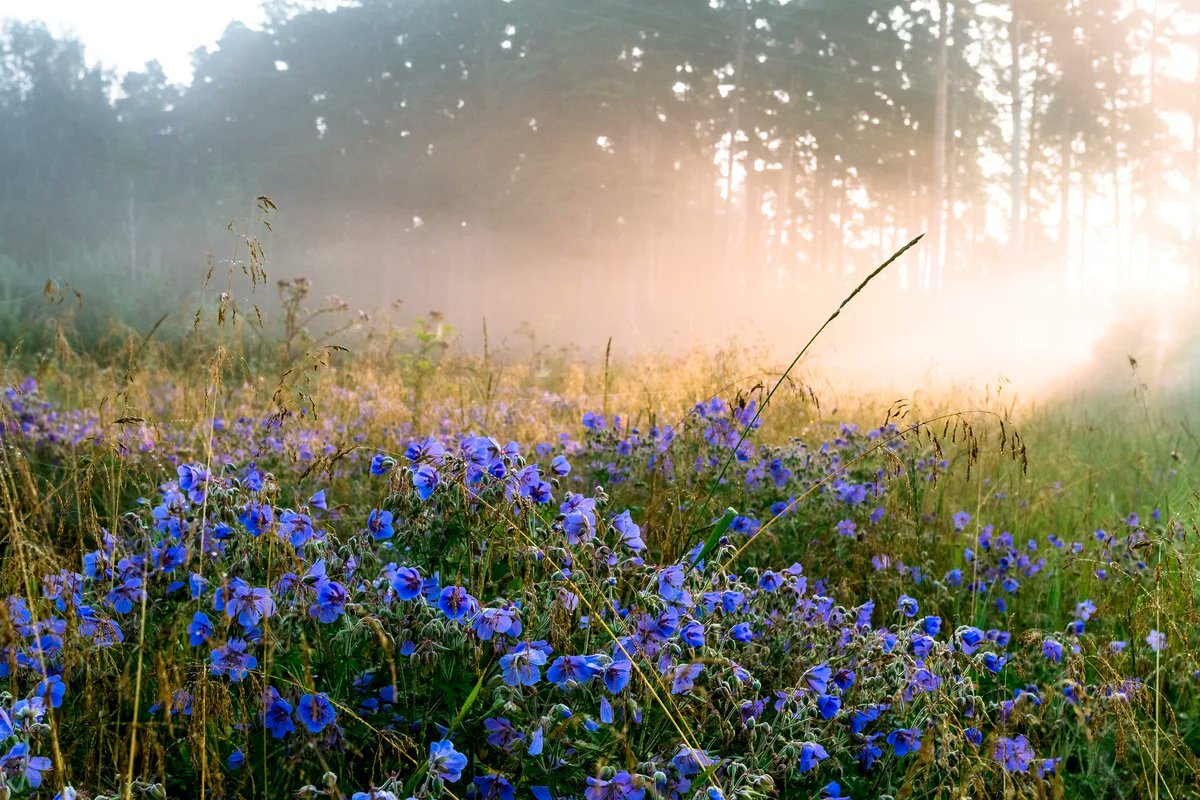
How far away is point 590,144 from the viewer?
3047 centimetres

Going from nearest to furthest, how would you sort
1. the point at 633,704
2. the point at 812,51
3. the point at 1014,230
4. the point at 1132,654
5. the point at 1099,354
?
the point at 633,704, the point at 1132,654, the point at 1099,354, the point at 1014,230, the point at 812,51

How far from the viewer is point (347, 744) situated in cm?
139

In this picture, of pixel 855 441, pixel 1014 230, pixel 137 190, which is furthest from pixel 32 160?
pixel 855 441

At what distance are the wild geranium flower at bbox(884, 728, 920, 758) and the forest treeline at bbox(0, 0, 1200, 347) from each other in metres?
25.3

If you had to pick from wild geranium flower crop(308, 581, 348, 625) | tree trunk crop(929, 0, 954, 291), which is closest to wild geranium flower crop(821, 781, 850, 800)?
wild geranium flower crop(308, 581, 348, 625)

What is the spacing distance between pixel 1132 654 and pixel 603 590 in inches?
66.5

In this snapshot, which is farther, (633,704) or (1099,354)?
(1099,354)

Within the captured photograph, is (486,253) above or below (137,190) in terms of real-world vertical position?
below

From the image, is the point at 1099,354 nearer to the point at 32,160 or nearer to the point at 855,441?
the point at 855,441

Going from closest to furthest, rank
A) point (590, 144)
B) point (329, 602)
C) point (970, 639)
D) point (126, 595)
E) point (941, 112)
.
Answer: point (329, 602), point (126, 595), point (970, 639), point (941, 112), point (590, 144)

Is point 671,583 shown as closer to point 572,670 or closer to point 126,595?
point 572,670

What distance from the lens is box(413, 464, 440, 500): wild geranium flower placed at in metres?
1.59

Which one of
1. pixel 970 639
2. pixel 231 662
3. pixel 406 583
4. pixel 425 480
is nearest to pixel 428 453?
pixel 425 480

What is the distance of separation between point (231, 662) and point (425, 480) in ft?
1.50
